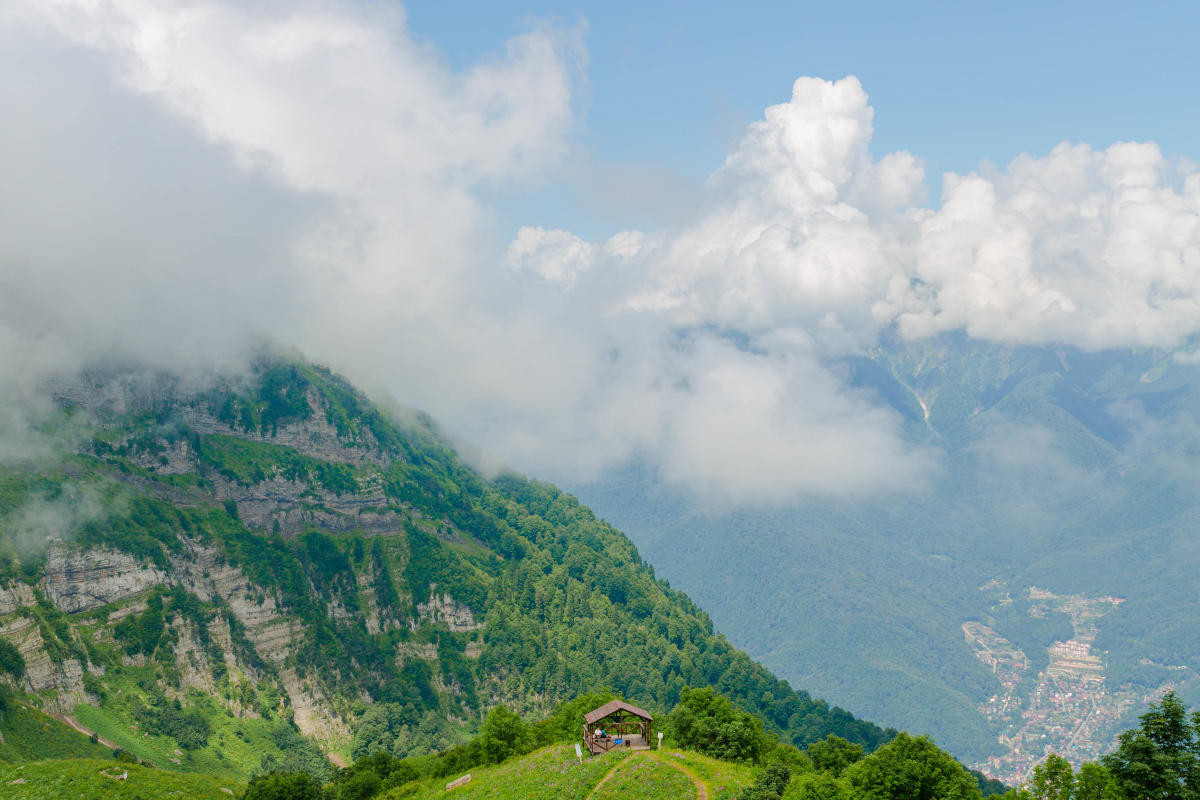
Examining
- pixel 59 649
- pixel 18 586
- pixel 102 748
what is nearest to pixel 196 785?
pixel 102 748

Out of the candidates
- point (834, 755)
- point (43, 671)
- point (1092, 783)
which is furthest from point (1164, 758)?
point (43, 671)

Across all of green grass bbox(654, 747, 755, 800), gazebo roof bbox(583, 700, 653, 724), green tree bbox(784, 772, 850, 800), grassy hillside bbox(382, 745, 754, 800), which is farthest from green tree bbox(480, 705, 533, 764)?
green tree bbox(784, 772, 850, 800)

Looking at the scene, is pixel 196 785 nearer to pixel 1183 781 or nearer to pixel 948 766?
pixel 948 766

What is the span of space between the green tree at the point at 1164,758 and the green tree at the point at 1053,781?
4.84 m

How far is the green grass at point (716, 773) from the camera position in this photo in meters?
84.9

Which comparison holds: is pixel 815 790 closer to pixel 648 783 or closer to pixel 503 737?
pixel 648 783

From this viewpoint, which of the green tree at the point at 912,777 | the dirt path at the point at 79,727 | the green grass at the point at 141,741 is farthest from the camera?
the green grass at the point at 141,741

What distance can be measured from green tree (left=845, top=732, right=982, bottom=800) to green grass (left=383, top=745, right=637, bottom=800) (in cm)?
2514

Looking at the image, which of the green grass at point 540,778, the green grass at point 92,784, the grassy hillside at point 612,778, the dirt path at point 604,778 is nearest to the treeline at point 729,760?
the grassy hillside at point 612,778

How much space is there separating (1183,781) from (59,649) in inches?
8460

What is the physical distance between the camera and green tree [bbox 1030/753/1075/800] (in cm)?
7900

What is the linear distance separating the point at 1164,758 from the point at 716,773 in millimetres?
43469

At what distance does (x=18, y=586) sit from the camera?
19012 cm

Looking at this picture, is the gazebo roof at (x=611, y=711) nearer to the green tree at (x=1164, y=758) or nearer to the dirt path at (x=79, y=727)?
the green tree at (x=1164, y=758)
